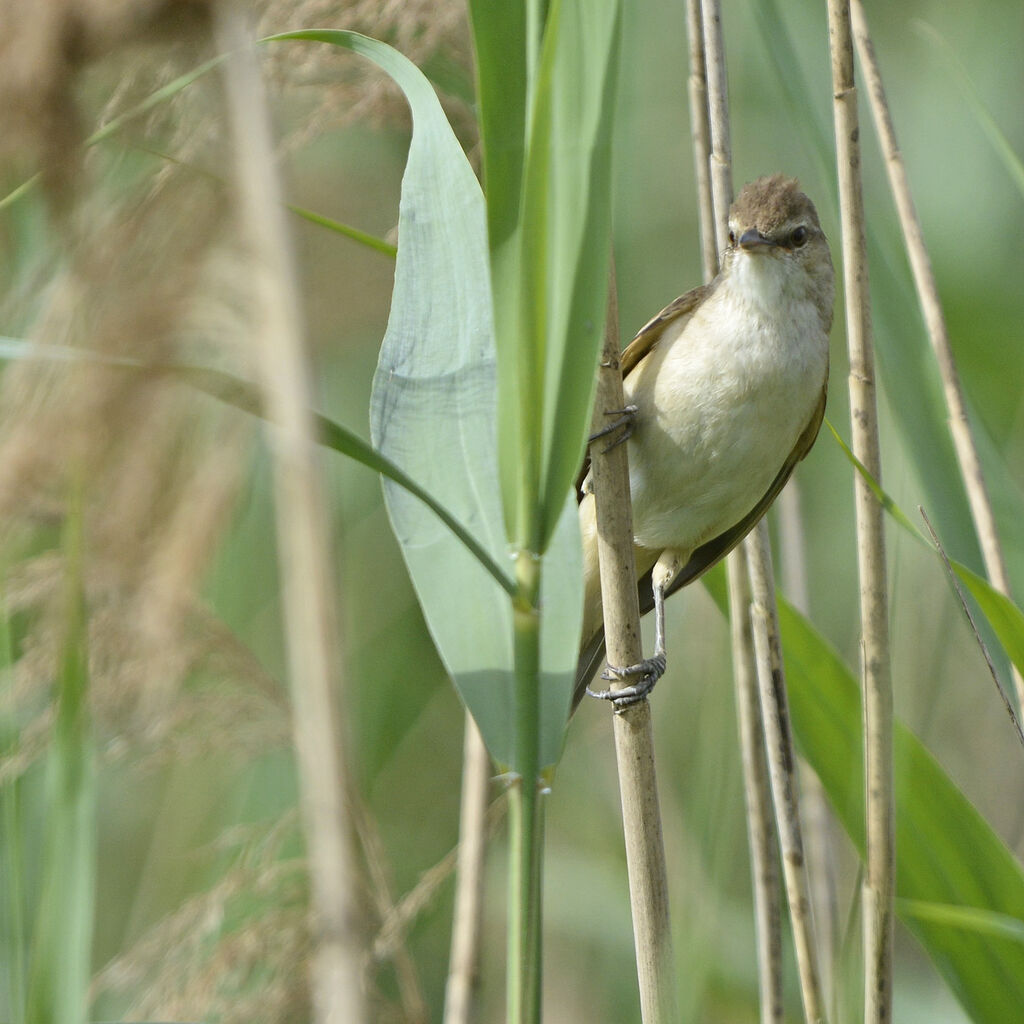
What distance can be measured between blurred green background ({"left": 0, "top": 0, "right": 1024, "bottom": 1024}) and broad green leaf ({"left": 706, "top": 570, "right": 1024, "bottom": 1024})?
33 centimetres

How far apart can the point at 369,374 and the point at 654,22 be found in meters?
1.13

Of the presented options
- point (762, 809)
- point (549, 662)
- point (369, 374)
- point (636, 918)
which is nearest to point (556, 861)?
point (762, 809)

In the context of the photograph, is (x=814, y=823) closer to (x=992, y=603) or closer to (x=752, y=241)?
(x=992, y=603)

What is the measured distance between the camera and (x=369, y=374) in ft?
9.42

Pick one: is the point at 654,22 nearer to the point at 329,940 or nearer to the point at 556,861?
the point at 556,861

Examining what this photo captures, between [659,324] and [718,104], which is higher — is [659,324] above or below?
below

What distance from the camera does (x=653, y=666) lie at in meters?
1.66

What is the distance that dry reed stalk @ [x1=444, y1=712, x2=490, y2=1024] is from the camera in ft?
5.60

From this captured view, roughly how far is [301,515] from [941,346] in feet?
3.92

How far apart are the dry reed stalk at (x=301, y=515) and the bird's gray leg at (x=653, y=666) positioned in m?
0.51

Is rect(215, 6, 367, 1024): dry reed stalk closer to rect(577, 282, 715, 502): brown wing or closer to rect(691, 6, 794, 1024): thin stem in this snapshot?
rect(691, 6, 794, 1024): thin stem

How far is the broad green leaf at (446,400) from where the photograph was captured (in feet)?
3.48

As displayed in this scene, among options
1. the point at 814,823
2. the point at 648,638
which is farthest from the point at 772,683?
the point at 648,638

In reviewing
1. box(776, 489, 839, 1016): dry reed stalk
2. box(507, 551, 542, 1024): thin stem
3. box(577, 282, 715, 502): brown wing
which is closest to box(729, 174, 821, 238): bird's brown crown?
box(577, 282, 715, 502): brown wing
